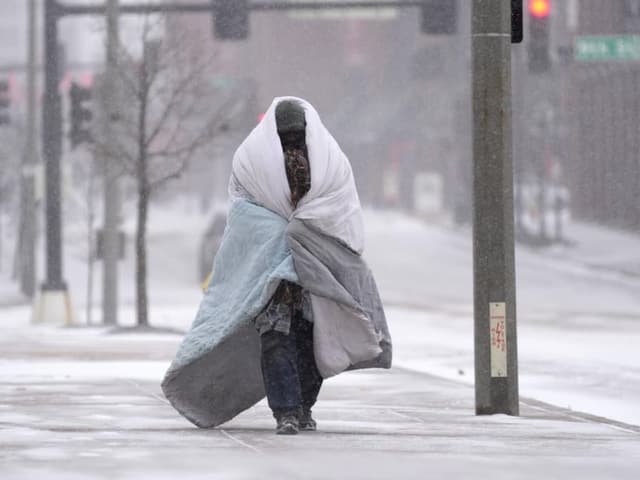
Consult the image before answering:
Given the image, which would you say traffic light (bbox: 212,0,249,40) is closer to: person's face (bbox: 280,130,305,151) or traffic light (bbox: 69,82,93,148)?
traffic light (bbox: 69,82,93,148)

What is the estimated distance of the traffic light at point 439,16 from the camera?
24.8 metres

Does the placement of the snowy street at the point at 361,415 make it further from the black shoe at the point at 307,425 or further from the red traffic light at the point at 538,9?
the red traffic light at the point at 538,9

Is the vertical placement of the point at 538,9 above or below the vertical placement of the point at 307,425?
above

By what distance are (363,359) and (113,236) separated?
60.8 feet

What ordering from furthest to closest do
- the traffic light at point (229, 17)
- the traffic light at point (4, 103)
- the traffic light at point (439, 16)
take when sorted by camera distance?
the traffic light at point (4, 103) < the traffic light at point (229, 17) < the traffic light at point (439, 16)

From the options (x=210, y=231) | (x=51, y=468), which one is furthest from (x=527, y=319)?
(x=51, y=468)

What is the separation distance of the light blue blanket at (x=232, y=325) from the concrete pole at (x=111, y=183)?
1548 cm

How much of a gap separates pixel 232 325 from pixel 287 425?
62 cm

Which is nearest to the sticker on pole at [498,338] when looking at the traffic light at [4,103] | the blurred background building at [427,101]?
the blurred background building at [427,101]

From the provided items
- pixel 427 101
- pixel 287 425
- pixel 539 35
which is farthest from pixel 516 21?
pixel 427 101

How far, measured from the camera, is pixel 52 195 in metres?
27.9

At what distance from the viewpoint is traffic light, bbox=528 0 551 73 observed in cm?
2486

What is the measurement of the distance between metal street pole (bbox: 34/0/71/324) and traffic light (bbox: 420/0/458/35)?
608 cm

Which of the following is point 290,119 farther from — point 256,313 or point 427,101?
point 427,101
